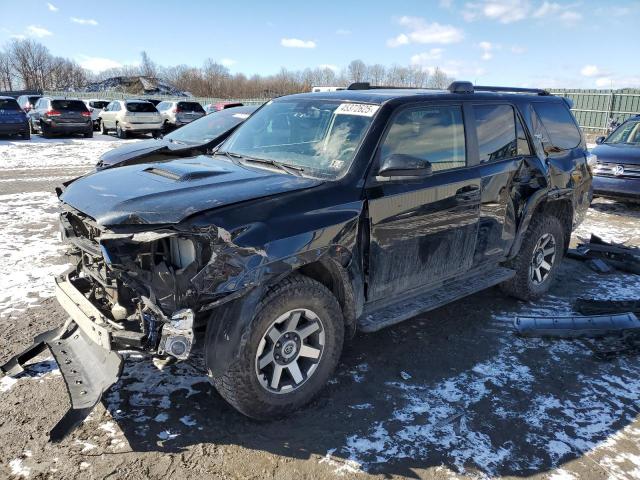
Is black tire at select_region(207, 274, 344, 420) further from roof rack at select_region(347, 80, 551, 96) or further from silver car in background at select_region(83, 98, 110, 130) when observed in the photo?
silver car in background at select_region(83, 98, 110, 130)

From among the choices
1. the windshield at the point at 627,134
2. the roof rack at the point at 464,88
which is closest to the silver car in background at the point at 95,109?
the windshield at the point at 627,134

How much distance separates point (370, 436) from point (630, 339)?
8.63ft

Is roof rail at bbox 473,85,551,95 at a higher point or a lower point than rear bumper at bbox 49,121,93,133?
higher

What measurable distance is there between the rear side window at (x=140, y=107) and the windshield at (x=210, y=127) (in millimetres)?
14921

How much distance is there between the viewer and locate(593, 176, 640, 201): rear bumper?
913 centimetres

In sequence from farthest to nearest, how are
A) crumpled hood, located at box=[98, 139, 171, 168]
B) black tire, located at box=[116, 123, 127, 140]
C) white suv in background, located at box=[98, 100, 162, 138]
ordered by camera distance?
black tire, located at box=[116, 123, 127, 140]
white suv in background, located at box=[98, 100, 162, 138]
crumpled hood, located at box=[98, 139, 171, 168]

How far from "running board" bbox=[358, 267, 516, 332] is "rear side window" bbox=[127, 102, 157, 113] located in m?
21.1

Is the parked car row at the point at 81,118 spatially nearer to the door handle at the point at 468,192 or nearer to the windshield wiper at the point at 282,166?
the windshield wiper at the point at 282,166

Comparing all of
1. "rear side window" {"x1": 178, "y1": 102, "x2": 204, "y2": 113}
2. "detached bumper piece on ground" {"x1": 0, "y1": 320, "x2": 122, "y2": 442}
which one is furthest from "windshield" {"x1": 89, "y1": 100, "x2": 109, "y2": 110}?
"detached bumper piece on ground" {"x1": 0, "y1": 320, "x2": 122, "y2": 442}

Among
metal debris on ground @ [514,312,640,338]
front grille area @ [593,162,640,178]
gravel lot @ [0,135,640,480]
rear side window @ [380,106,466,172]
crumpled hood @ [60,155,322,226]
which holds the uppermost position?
rear side window @ [380,106,466,172]

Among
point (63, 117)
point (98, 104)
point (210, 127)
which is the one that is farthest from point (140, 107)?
point (210, 127)

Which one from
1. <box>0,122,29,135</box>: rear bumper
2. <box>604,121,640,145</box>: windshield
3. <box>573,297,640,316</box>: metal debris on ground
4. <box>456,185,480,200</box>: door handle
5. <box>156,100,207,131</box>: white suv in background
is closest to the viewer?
<box>456,185,480,200</box>: door handle

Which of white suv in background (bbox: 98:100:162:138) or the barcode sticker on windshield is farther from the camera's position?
white suv in background (bbox: 98:100:162:138)

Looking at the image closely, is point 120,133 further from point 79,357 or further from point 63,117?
point 79,357
